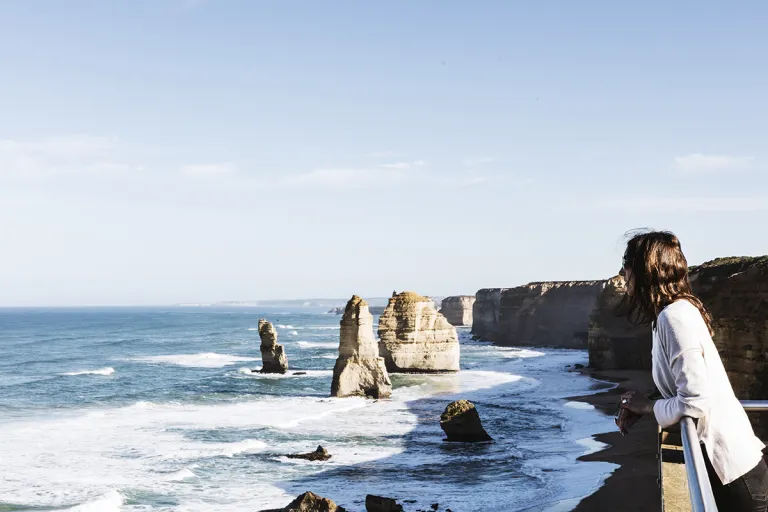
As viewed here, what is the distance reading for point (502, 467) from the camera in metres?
23.7

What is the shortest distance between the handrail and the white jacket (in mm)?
87

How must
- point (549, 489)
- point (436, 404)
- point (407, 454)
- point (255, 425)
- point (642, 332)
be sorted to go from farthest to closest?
point (642, 332), point (436, 404), point (255, 425), point (407, 454), point (549, 489)

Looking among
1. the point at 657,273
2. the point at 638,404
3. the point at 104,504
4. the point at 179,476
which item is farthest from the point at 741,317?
the point at 638,404

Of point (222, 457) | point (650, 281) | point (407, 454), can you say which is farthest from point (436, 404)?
point (650, 281)

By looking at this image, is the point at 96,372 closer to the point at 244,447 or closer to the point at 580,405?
the point at 244,447

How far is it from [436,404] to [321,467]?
50.9ft

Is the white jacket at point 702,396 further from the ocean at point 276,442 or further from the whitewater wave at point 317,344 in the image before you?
the whitewater wave at point 317,344

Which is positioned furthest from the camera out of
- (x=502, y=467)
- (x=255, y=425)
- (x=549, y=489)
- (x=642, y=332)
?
(x=642, y=332)

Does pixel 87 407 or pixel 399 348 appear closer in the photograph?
pixel 87 407

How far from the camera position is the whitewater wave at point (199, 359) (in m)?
67.0

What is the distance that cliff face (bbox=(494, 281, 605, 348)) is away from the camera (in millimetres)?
89619

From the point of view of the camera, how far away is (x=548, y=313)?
306ft

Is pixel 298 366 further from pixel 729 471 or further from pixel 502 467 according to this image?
pixel 729 471

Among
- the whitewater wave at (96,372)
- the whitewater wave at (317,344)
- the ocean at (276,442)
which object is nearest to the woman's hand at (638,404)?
Result: the ocean at (276,442)
